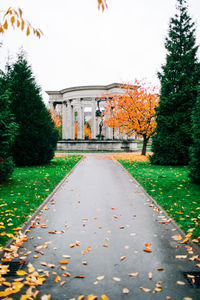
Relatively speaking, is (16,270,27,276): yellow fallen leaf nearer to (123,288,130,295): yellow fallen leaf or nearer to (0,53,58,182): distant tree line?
(123,288,130,295): yellow fallen leaf

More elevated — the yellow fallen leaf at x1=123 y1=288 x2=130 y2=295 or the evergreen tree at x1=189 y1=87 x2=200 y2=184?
the evergreen tree at x1=189 y1=87 x2=200 y2=184

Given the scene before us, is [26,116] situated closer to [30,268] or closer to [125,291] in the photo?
[30,268]

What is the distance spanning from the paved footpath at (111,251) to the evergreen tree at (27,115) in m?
8.73

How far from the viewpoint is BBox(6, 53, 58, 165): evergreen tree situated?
14.4 meters

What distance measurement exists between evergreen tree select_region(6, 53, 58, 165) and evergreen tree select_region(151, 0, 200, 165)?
7.97 m

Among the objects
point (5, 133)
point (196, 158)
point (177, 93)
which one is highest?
point (177, 93)

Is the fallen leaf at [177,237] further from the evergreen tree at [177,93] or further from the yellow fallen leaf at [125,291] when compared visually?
the evergreen tree at [177,93]

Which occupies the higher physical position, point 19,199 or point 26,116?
point 26,116

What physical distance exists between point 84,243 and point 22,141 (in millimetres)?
11495

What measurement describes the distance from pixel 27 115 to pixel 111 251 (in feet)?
40.9

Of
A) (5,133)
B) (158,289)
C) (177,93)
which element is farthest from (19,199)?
(177,93)

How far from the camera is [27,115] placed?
574 inches

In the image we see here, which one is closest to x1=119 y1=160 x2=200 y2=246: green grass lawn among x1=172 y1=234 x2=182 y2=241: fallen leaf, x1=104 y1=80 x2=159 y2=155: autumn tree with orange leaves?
x1=172 y1=234 x2=182 y2=241: fallen leaf

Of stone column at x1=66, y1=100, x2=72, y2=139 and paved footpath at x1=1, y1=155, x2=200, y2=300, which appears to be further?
stone column at x1=66, y1=100, x2=72, y2=139
